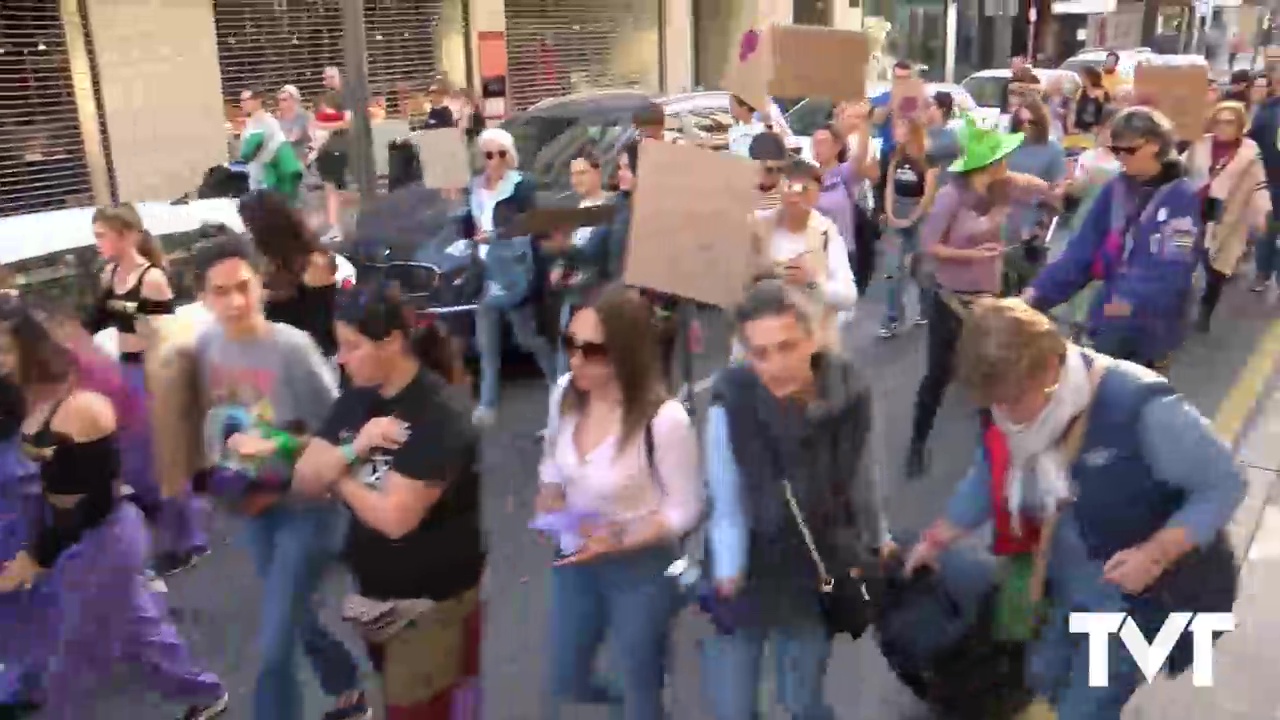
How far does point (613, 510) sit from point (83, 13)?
11.9m

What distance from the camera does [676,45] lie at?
24.1 metres

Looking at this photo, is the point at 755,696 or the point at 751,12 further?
the point at 751,12

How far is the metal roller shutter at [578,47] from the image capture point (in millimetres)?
20141

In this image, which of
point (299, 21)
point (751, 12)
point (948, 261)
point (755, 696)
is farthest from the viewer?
point (751, 12)

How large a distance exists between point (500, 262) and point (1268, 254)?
6.68 metres

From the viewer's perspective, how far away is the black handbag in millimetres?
2920

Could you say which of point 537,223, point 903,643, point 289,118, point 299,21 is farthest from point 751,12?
point 903,643

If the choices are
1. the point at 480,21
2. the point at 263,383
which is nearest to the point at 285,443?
the point at 263,383

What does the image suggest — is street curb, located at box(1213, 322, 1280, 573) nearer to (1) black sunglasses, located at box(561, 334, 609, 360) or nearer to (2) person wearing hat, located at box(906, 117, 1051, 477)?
(2) person wearing hat, located at box(906, 117, 1051, 477)

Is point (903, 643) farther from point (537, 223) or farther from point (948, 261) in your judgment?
point (537, 223)

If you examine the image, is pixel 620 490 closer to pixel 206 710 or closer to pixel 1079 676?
pixel 1079 676

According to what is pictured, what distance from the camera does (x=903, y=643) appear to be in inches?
135

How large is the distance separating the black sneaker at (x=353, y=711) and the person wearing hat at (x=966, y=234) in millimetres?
3091

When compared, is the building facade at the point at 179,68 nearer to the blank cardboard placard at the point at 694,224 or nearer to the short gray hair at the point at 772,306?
the blank cardboard placard at the point at 694,224
